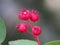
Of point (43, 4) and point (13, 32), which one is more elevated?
point (43, 4)

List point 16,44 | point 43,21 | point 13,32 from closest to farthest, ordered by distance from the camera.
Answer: point 16,44 → point 13,32 → point 43,21

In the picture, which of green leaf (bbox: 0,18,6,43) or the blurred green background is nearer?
green leaf (bbox: 0,18,6,43)

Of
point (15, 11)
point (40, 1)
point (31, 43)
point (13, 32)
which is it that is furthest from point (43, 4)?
point (31, 43)

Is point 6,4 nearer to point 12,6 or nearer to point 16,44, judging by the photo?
point 12,6

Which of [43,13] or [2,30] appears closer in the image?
[2,30]

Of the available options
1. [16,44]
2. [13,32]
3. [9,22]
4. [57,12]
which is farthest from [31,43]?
[57,12]

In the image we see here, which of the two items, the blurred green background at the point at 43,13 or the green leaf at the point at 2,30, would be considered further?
the blurred green background at the point at 43,13

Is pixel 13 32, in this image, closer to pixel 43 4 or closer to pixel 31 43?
pixel 43 4

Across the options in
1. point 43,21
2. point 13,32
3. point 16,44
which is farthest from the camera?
point 43,21

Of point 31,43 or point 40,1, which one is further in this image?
point 40,1
